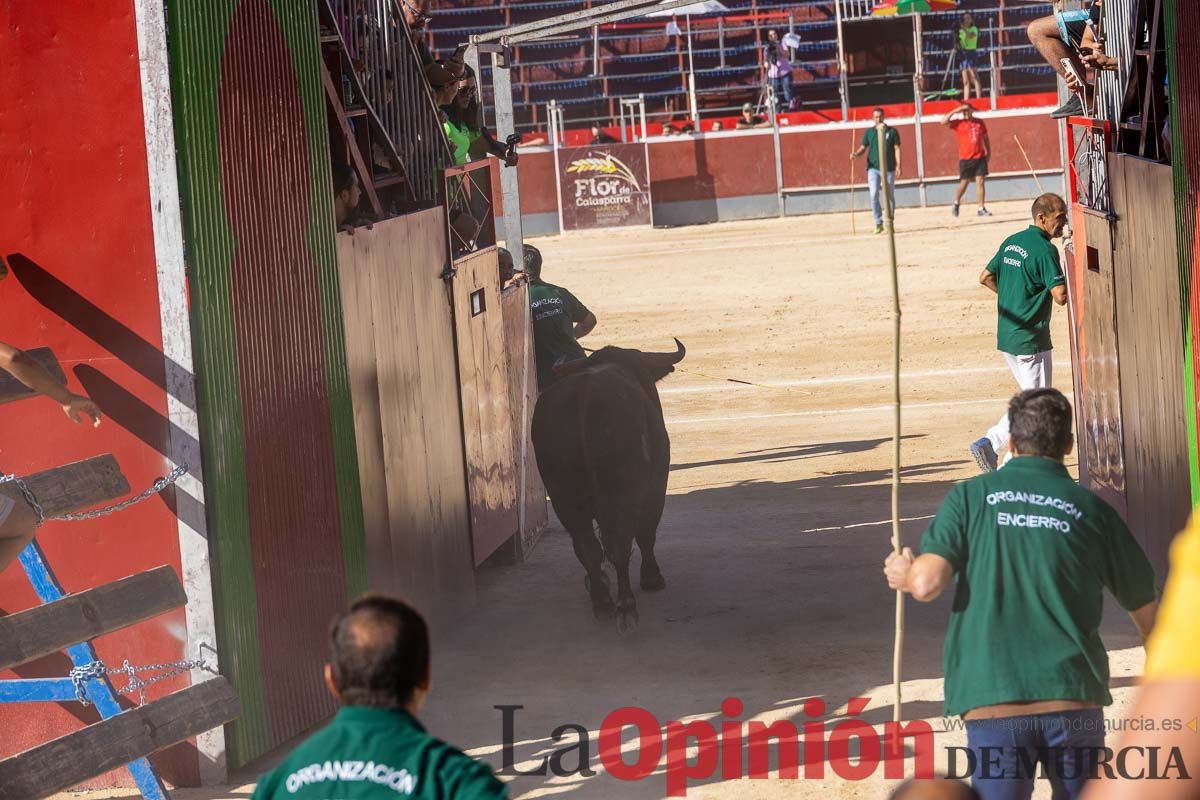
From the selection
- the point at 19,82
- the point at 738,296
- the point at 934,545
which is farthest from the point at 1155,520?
the point at 738,296

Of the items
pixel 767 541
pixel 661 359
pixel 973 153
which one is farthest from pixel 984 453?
pixel 973 153

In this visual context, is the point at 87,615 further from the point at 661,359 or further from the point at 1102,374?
the point at 1102,374

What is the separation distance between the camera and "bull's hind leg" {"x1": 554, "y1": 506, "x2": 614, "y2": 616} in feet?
27.0

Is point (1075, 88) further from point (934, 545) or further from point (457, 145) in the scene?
point (934, 545)

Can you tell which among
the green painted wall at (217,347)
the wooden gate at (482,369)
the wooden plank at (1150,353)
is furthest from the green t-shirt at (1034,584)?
the wooden gate at (482,369)

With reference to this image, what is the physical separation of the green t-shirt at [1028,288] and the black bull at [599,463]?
107 inches

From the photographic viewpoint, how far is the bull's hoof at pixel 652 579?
350 inches

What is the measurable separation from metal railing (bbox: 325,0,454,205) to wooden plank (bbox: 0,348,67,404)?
2615 mm

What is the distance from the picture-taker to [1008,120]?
30641mm

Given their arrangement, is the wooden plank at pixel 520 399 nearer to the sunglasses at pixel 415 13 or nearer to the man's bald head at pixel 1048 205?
the sunglasses at pixel 415 13

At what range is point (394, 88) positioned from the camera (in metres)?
8.86

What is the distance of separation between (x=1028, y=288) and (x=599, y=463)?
10.6 feet

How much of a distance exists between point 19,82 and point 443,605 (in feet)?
12.0

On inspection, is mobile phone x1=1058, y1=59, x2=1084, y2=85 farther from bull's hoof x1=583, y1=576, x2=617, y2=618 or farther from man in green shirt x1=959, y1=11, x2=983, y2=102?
man in green shirt x1=959, y1=11, x2=983, y2=102
